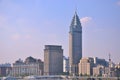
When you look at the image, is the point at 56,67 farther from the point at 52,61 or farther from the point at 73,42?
the point at 73,42

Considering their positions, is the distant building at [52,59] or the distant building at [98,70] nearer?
the distant building at [98,70]

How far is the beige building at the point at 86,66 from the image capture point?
3162 inches

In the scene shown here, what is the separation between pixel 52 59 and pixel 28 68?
539 cm

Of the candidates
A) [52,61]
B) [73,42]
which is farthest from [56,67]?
[73,42]

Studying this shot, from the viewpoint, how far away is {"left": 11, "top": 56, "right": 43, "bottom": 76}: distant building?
83.6 metres

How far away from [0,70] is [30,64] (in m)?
10.1

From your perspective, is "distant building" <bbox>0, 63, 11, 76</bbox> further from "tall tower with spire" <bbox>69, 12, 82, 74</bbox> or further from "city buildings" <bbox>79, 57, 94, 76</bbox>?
"city buildings" <bbox>79, 57, 94, 76</bbox>

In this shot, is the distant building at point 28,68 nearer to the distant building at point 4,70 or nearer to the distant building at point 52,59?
the distant building at point 52,59

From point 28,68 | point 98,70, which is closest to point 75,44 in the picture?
point 28,68

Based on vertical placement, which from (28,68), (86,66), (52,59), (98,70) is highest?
(52,59)

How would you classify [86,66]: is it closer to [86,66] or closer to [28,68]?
[86,66]

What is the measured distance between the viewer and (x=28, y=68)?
278ft

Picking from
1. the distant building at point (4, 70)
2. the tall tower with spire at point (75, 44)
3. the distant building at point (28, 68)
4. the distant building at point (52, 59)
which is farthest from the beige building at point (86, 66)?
the distant building at point (4, 70)

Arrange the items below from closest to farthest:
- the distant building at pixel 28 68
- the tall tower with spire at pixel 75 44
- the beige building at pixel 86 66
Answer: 1. the beige building at pixel 86 66
2. the distant building at pixel 28 68
3. the tall tower with spire at pixel 75 44
